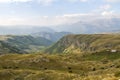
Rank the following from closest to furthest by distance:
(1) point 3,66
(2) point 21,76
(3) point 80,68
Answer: (2) point 21,76 < (1) point 3,66 < (3) point 80,68

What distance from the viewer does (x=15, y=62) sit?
200m

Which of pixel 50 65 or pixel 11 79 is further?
pixel 50 65

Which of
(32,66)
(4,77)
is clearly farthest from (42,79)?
(32,66)

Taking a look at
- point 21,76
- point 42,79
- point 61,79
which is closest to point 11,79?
point 21,76

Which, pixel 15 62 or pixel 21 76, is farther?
pixel 15 62

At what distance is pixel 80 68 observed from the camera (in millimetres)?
199250

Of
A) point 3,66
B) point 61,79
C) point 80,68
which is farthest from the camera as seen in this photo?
point 80,68

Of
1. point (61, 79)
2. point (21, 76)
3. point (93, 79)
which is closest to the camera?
point (93, 79)

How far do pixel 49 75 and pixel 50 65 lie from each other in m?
49.8

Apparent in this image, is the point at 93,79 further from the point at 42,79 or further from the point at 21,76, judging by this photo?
the point at 21,76

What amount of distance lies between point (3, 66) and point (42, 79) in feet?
169

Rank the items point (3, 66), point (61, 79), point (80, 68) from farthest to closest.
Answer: point (80, 68) → point (3, 66) → point (61, 79)

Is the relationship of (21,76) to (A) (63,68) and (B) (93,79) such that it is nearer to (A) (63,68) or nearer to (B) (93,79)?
(A) (63,68)

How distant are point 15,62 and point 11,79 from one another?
50.3 metres
